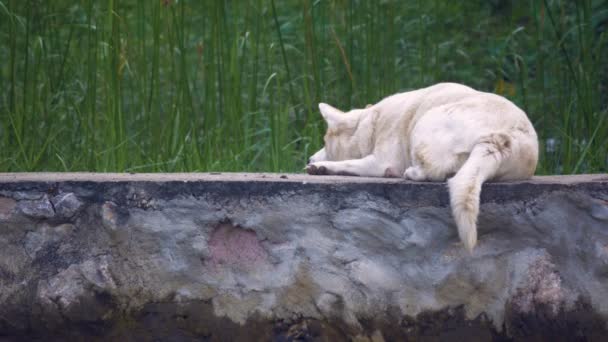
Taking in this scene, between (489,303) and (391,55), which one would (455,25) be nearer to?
(391,55)

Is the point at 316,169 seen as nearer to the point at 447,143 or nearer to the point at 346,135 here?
the point at 346,135

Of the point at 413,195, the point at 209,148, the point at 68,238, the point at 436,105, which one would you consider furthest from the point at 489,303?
the point at 209,148

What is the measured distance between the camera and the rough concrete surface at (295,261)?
102 inches

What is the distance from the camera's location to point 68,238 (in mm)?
2648

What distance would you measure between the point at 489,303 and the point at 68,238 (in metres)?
1.35

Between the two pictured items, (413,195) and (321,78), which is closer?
(413,195)

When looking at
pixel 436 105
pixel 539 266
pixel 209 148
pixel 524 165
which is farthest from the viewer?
pixel 209 148

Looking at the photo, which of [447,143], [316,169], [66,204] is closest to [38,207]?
[66,204]

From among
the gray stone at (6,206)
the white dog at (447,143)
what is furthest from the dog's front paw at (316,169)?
the gray stone at (6,206)

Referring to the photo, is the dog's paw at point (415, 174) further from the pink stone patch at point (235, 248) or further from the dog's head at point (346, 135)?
the dog's head at point (346, 135)

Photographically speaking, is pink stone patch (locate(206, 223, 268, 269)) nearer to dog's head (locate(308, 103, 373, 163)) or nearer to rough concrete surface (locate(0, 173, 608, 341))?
rough concrete surface (locate(0, 173, 608, 341))

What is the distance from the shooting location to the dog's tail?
236 centimetres

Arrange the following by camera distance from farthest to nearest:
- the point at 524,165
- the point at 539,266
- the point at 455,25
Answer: the point at 455,25, the point at 524,165, the point at 539,266

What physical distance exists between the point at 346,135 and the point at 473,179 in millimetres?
1251
